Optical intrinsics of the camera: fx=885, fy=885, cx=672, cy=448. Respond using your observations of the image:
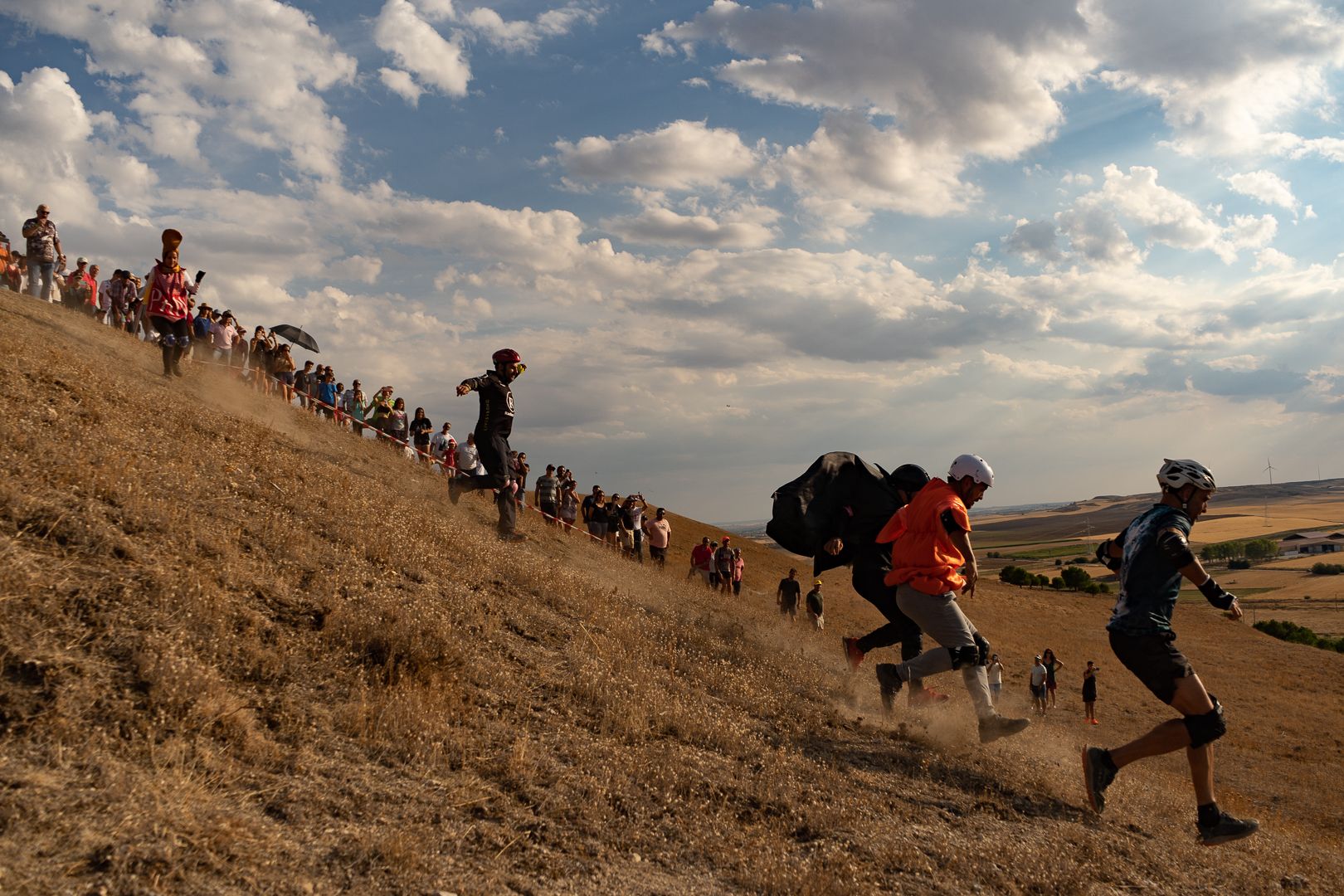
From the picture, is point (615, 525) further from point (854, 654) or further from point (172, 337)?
point (854, 654)

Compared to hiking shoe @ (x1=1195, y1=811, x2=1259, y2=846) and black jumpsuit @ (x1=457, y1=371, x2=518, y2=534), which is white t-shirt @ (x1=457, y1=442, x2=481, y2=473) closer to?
black jumpsuit @ (x1=457, y1=371, x2=518, y2=534)

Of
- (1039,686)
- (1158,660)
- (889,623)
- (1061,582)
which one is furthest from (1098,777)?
(1061,582)

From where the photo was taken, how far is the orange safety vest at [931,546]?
7211mm

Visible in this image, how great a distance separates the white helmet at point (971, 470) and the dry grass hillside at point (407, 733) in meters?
2.24

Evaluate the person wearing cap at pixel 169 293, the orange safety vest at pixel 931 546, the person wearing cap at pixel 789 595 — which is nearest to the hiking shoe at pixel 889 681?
the orange safety vest at pixel 931 546

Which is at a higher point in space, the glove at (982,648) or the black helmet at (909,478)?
the black helmet at (909,478)

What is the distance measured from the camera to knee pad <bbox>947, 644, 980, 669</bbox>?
7086 mm

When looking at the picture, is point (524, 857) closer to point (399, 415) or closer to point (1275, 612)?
point (399, 415)

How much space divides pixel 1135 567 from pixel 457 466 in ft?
53.7

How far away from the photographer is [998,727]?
6.82m

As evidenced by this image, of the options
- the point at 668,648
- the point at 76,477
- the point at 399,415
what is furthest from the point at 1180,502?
the point at 399,415

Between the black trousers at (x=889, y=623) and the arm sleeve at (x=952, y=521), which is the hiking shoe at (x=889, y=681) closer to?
the black trousers at (x=889, y=623)

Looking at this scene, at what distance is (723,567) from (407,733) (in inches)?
714

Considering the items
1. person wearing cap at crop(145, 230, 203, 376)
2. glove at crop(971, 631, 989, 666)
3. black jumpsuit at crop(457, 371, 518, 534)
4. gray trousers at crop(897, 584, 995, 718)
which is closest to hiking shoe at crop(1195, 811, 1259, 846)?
gray trousers at crop(897, 584, 995, 718)
